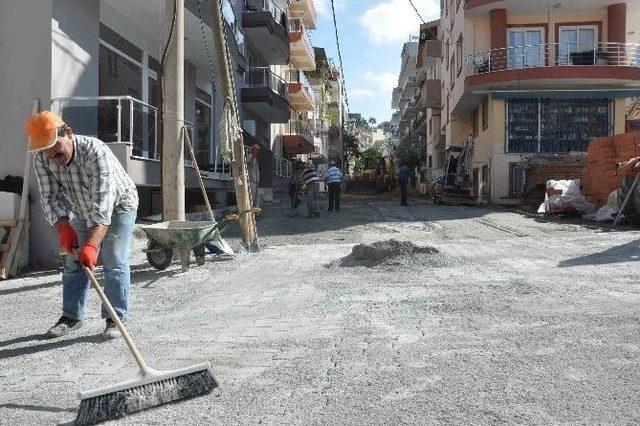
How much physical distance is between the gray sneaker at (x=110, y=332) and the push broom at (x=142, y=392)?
1274 millimetres

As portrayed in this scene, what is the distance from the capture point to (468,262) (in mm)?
7723

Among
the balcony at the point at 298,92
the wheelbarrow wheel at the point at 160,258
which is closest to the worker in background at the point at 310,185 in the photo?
the wheelbarrow wheel at the point at 160,258

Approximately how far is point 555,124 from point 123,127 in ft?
60.4

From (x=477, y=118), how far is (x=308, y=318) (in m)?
23.8

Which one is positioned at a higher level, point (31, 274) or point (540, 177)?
point (540, 177)

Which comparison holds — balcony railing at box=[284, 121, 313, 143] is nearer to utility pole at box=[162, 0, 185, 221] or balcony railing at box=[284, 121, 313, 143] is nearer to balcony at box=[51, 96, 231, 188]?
balcony at box=[51, 96, 231, 188]

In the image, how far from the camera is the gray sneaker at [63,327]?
4.42 meters

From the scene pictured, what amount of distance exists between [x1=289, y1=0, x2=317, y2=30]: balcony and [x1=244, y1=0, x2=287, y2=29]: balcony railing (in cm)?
1126

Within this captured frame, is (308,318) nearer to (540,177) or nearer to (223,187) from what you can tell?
(223,187)

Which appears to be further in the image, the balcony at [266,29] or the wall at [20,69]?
the balcony at [266,29]

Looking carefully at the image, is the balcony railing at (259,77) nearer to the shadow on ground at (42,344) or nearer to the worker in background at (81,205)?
the worker in background at (81,205)

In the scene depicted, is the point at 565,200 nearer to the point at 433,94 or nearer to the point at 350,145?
the point at 433,94

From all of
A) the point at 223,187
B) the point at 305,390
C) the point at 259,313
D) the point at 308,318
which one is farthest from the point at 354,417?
the point at 223,187

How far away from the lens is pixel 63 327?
446cm
